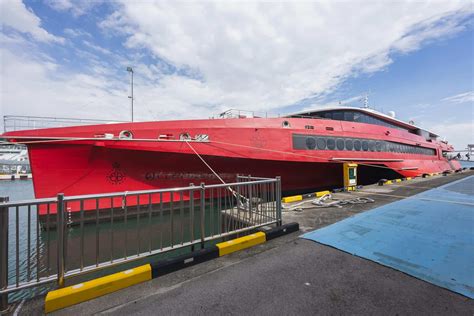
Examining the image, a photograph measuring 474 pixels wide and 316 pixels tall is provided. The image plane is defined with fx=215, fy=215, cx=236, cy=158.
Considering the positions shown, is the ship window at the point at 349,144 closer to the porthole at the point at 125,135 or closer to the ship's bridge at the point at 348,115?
the ship's bridge at the point at 348,115

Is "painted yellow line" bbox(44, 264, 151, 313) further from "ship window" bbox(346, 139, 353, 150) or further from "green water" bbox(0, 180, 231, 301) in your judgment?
"ship window" bbox(346, 139, 353, 150)

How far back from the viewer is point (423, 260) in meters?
3.30

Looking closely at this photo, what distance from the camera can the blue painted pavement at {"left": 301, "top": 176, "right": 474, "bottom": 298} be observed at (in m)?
2.97

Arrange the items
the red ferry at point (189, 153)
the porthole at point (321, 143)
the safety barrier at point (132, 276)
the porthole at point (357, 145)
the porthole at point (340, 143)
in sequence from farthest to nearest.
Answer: the porthole at point (357, 145) → the porthole at point (340, 143) → the porthole at point (321, 143) → the red ferry at point (189, 153) → the safety barrier at point (132, 276)

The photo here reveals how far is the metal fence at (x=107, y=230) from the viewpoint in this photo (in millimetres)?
2572

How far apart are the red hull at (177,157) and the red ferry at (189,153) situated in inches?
1.0

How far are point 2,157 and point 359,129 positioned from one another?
66.5 m

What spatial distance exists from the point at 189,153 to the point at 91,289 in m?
5.36

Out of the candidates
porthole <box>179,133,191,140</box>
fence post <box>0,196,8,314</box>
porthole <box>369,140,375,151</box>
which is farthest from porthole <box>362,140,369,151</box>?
fence post <box>0,196,8,314</box>

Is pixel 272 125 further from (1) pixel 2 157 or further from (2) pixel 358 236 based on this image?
(1) pixel 2 157

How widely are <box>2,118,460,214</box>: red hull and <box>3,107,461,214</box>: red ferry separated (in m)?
0.03

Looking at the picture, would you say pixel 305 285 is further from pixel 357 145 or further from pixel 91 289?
pixel 357 145

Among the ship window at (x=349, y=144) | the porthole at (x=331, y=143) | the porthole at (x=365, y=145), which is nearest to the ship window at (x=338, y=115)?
the porthole at (x=365, y=145)

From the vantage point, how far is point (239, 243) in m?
3.93
